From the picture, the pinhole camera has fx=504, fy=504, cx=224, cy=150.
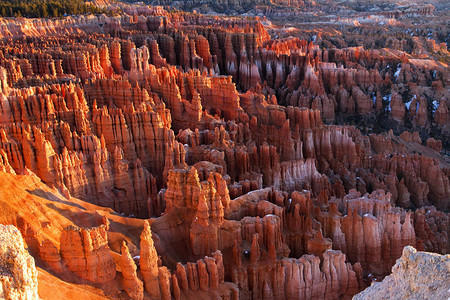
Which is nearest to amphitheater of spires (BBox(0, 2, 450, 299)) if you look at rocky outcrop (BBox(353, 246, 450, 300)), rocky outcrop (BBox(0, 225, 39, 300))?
rocky outcrop (BBox(0, 225, 39, 300))

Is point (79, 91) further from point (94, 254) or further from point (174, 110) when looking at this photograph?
point (94, 254)

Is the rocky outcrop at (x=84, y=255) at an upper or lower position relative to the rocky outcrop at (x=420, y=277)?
lower

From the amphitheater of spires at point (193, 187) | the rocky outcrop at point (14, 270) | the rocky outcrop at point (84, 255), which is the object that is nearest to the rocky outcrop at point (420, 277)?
the rocky outcrop at point (14, 270)

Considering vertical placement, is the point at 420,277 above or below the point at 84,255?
above

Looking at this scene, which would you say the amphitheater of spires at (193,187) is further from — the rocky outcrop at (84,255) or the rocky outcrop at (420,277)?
the rocky outcrop at (420,277)

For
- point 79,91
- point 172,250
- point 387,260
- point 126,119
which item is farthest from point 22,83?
point 387,260

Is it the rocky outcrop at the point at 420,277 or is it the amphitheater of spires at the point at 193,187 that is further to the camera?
the amphitheater of spires at the point at 193,187

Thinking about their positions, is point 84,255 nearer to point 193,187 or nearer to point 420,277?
point 193,187

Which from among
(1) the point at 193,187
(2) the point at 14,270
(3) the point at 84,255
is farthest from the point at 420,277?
(1) the point at 193,187

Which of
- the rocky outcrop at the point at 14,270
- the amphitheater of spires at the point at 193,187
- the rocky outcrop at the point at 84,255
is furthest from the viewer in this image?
the amphitheater of spires at the point at 193,187
